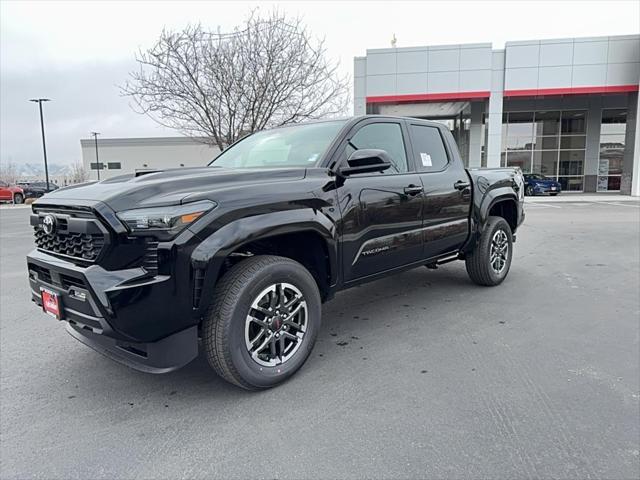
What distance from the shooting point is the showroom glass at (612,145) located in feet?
95.8

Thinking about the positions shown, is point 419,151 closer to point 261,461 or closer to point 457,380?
point 457,380

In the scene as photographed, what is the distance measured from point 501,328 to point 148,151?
74.2 m

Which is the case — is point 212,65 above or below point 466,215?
above

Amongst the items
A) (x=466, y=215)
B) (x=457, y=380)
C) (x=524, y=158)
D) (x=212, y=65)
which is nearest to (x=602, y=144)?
(x=524, y=158)

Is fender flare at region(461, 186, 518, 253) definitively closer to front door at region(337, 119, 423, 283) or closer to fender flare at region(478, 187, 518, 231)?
fender flare at region(478, 187, 518, 231)

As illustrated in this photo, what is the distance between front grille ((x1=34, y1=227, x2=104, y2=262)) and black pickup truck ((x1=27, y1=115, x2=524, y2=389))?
0.01 meters

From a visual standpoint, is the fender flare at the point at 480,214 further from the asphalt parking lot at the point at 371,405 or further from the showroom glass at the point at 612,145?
the showroom glass at the point at 612,145

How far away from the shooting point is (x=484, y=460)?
7.59 ft

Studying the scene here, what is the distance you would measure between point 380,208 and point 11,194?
33372 millimetres

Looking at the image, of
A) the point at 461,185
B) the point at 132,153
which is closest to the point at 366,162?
the point at 461,185

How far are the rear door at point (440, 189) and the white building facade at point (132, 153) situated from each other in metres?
68.4

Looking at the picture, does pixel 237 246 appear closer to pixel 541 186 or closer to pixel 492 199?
pixel 492 199

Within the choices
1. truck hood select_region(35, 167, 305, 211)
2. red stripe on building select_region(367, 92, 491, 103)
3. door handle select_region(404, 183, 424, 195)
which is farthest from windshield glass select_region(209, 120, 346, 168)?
red stripe on building select_region(367, 92, 491, 103)

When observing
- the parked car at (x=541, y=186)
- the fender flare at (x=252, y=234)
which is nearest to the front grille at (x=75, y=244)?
the fender flare at (x=252, y=234)
